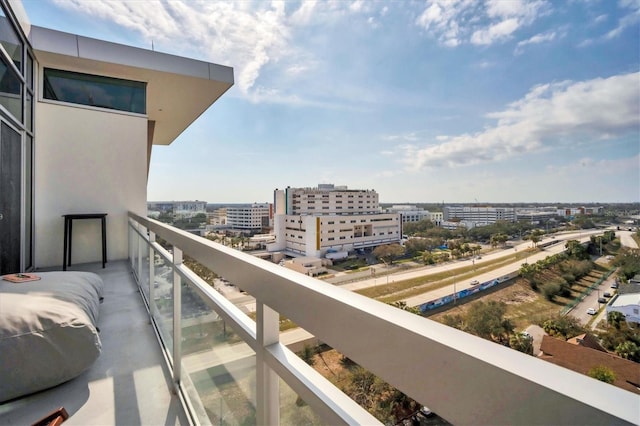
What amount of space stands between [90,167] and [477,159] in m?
5.79

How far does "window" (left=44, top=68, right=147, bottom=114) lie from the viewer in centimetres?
502

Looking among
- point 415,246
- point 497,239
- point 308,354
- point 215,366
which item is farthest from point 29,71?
point 497,239

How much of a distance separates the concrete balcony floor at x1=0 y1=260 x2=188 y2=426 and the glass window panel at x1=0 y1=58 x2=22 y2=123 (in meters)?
3.00

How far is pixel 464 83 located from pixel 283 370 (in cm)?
214

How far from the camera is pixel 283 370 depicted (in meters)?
0.76

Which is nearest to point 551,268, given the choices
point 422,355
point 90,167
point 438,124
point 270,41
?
point 422,355

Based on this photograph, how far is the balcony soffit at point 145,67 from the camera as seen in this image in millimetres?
4563

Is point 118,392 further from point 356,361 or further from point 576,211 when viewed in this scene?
point 576,211

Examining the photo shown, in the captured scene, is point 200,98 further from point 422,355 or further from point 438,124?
point 422,355

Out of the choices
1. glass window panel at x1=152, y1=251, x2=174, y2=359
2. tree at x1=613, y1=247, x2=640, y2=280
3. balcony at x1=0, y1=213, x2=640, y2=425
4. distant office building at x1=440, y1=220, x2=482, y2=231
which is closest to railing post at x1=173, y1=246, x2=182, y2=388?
balcony at x1=0, y1=213, x2=640, y2=425

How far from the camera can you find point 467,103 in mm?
2309

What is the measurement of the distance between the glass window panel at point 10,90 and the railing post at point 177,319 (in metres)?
3.42

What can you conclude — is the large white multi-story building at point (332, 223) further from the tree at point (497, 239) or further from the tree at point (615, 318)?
the tree at point (615, 318)

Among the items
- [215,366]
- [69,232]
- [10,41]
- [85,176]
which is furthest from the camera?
[85,176]
